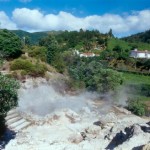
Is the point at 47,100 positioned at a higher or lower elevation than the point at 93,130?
higher

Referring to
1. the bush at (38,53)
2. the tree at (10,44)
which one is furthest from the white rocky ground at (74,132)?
the bush at (38,53)

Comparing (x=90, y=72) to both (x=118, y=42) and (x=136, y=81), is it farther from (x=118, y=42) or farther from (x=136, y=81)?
(x=118, y=42)

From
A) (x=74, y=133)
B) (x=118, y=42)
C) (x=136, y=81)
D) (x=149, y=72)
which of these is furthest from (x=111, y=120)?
(x=118, y=42)

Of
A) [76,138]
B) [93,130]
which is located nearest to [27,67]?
[93,130]

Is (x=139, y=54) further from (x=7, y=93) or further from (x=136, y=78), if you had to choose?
(x=7, y=93)

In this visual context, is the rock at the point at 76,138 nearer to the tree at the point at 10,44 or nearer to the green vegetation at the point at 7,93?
the green vegetation at the point at 7,93

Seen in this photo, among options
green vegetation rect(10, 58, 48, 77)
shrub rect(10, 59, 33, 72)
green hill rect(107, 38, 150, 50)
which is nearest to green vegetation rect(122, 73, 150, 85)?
green vegetation rect(10, 58, 48, 77)

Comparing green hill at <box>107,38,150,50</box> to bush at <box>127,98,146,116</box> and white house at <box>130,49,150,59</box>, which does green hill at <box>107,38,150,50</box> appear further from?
bush at <box>127,98,146,116</box>
